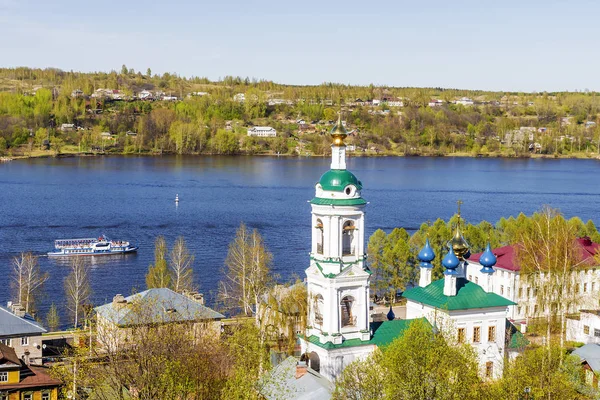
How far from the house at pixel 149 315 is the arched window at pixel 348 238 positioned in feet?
9.65

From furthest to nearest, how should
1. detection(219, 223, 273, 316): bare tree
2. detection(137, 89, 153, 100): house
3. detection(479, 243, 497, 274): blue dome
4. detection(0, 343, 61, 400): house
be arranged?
detection(137, 89, 153, 100): house
detection(219, 223, 273, 316): bare tree
detection(479, 243, 497, 274): blue dome
detection(0, 343, 61, 400): house

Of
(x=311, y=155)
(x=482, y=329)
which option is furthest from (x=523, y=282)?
(x=311, y=155)

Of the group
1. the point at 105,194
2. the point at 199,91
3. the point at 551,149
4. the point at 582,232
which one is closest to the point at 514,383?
the point at 582,232

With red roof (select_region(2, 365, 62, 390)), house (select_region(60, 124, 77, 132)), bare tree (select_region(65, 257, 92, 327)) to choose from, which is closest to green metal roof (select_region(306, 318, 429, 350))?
red roof (select_region(2, 365, 62, 390))

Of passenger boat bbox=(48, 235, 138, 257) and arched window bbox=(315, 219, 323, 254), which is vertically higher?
arched window bbox=(315, 219, 323, 254)

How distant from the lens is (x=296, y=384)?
41.1ft

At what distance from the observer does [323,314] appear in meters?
13.5

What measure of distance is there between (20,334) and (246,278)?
8376 millimetres

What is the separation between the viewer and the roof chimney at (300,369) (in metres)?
12.7

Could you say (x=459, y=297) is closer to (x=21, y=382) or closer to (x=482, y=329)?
(x=482, y=329)

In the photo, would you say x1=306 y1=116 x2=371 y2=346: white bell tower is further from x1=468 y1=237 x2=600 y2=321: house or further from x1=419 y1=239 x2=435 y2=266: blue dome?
x1=468 y1=237 x2=600 y2=321: house

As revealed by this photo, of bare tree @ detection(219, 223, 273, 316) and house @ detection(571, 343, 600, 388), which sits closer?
house @ detection(571, 343, 600, 388)

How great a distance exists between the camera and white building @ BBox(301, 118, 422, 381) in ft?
43.7

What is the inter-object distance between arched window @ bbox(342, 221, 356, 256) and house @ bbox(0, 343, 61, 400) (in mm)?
5330
